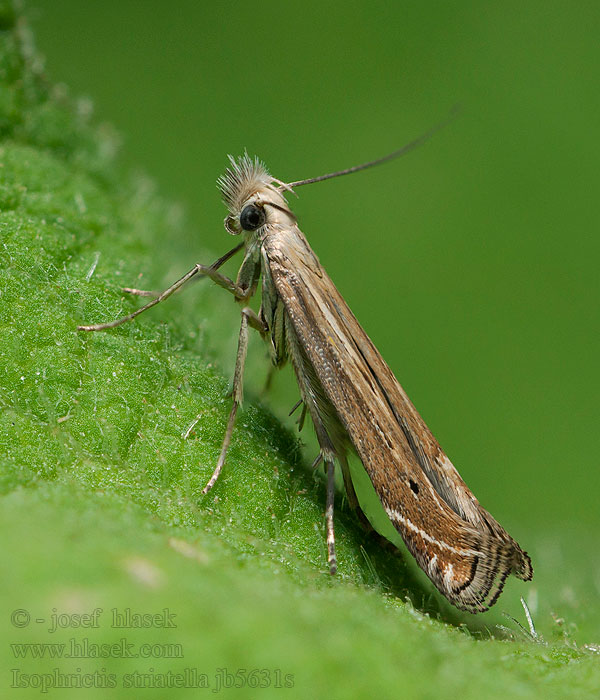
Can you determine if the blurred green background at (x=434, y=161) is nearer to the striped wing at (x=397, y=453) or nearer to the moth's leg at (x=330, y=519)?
the striped wing at (x=397, y=453)

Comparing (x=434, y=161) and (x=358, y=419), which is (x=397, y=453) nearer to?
(x=358, y=419)

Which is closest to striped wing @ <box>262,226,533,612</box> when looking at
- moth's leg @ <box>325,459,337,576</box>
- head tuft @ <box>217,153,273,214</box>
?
moth's leg @ <box>325,459,337,576</box>

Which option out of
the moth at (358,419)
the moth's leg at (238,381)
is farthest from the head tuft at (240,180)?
the moth's leg at (238,381)

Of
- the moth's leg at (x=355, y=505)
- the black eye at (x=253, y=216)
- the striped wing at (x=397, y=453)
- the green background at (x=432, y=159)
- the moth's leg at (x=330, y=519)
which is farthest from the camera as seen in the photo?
the green background at (x=432, y=159)

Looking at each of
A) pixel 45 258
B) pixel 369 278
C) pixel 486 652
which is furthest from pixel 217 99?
pixel 486 652

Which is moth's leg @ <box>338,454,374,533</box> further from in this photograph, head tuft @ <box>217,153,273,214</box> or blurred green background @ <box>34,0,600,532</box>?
blurred green background @ <box>34,0,600,532</box>

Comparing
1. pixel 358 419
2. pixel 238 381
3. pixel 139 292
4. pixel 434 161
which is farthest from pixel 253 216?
pixel 434 161
